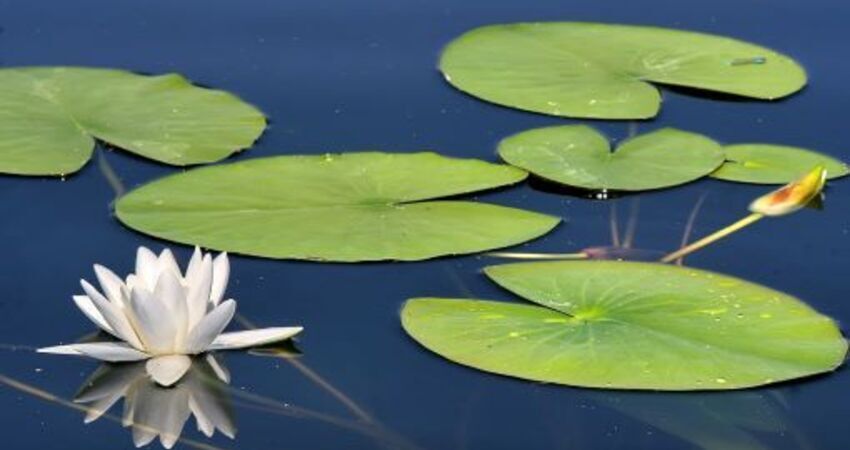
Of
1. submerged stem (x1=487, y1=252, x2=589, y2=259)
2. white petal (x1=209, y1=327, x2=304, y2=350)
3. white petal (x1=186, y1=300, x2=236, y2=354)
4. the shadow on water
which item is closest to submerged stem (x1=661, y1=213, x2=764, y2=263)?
submerged stem (x1=487, y1=252, x2=589, y2=259)

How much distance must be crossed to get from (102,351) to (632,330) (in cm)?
84

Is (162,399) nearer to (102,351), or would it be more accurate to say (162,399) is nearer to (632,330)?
(102,351)

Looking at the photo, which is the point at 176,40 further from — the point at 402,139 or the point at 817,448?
the point at 817,448

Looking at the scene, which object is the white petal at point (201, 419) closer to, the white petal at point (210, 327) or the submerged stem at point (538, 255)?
the white petal at point (210, 327)

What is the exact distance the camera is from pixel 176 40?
4.05 meters

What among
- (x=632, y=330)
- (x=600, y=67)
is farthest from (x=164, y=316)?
(x=600, y=67)

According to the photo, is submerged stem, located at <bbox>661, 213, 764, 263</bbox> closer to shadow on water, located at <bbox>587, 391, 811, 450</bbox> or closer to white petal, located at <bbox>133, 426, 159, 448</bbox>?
shadow on water, located at <bbox>587, 391, 811, 450</bbox>

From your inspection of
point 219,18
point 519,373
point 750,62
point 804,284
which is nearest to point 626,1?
point 750,62

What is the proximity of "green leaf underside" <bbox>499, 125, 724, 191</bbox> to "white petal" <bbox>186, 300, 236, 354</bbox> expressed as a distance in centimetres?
90

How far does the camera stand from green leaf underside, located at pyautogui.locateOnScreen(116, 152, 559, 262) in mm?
3094

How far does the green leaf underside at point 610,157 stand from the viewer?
3.40 m

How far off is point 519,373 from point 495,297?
30 cm

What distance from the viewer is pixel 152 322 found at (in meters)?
2.68

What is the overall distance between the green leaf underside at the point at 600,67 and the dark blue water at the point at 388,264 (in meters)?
0.05
